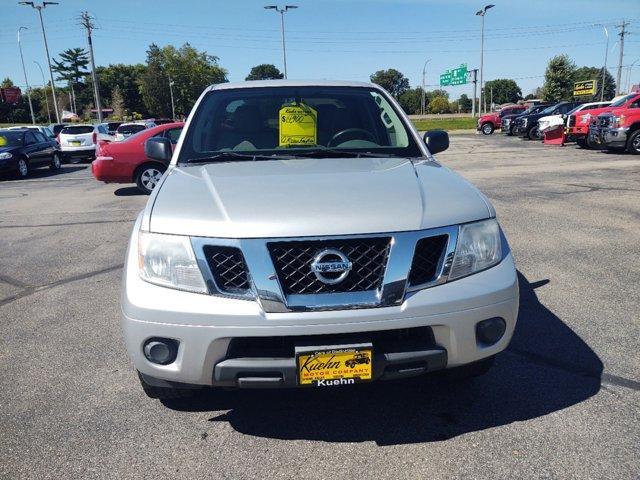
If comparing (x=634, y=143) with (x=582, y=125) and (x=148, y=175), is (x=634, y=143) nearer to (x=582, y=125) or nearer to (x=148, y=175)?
(x=582, y=125)

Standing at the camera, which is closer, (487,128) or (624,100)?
(624,100)

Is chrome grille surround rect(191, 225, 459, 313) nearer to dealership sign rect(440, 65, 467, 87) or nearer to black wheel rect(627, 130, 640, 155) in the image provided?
black wheel rect(627, 130, 640, 155)

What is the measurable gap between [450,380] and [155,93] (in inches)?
3262

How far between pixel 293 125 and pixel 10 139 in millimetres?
15969

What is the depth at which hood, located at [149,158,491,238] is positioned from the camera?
2.23 m

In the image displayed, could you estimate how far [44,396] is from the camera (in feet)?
9.86

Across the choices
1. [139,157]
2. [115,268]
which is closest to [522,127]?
[139,157]

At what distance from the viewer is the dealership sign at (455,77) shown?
6188cm

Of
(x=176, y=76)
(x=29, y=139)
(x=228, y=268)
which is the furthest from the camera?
(x=176, y=76)

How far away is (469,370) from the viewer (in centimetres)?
278

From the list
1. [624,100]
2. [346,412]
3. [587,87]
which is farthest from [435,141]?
[587,87]

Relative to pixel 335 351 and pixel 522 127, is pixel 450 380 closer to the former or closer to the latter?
pixel 335 351

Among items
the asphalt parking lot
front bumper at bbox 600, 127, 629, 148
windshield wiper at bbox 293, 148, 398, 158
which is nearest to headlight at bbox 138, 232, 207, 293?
the asphalt parking lot

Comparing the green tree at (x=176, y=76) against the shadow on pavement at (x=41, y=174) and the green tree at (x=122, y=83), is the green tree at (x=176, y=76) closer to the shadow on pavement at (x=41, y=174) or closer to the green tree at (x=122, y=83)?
the green tree at (x=122, y=83)
